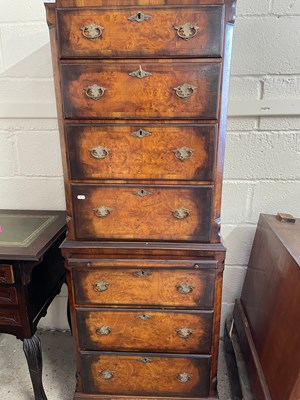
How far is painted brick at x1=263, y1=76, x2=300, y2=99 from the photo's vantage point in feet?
4.94

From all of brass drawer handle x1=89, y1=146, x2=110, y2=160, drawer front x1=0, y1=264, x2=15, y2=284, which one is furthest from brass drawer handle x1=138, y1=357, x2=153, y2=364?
brass drawer handle x1=89, y1=146, x2=110, y2=160

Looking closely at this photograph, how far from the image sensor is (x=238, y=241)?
5.73 ft

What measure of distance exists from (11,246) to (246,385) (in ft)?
3.76

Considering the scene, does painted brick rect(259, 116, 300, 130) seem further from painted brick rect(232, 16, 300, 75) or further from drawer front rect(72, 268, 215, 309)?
drawer front rect(72, 268, 215, 309)

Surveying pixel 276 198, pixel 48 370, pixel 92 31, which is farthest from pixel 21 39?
pixel 48 370

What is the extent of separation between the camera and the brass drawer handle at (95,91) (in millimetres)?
1075

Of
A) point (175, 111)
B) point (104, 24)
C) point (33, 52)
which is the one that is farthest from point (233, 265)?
point (33, 52)

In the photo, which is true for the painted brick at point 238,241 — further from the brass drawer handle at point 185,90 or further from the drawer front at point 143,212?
the brass drawer handle at point 185,90

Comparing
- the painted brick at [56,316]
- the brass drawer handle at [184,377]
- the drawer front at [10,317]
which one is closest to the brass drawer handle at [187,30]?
the drawer front at [10,317]

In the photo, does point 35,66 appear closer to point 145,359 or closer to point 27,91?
point 27,91

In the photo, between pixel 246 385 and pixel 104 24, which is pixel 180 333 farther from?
pixel 104 24

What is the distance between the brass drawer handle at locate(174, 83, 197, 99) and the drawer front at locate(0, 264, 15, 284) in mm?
882

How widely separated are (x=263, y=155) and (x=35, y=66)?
3.88 ft

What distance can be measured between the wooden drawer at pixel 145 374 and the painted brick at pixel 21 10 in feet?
4.97
